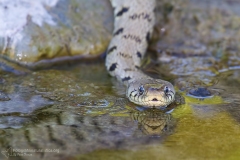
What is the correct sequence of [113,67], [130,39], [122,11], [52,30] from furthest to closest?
[122,11]
[130,39]
[52,30]
[113,67]

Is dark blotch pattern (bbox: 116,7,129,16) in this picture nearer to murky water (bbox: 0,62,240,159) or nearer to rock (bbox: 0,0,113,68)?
rock (bbox: 0,0,113,68)

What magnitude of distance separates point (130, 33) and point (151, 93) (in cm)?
208

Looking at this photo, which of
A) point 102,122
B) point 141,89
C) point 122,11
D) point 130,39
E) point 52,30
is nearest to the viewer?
point 102,122

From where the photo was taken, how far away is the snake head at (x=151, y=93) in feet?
18.9

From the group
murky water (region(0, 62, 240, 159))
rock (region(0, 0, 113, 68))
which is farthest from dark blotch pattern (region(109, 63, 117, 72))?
rock (region(0, 0, 113, 68))

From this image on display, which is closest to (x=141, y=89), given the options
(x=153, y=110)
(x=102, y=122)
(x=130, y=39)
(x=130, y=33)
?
(x=153, y=110)

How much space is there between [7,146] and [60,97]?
5.79 feet

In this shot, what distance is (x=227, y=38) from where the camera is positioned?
8.30 m

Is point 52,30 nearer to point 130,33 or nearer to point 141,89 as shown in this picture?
point 130,33

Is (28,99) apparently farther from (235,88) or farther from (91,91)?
(235,88)

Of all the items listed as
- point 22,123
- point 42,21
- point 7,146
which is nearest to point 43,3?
point 42,21

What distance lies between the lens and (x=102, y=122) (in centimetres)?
504

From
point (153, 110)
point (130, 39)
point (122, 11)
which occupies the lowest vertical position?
point (153, 110)

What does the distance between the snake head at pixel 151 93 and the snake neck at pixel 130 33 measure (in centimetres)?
103
